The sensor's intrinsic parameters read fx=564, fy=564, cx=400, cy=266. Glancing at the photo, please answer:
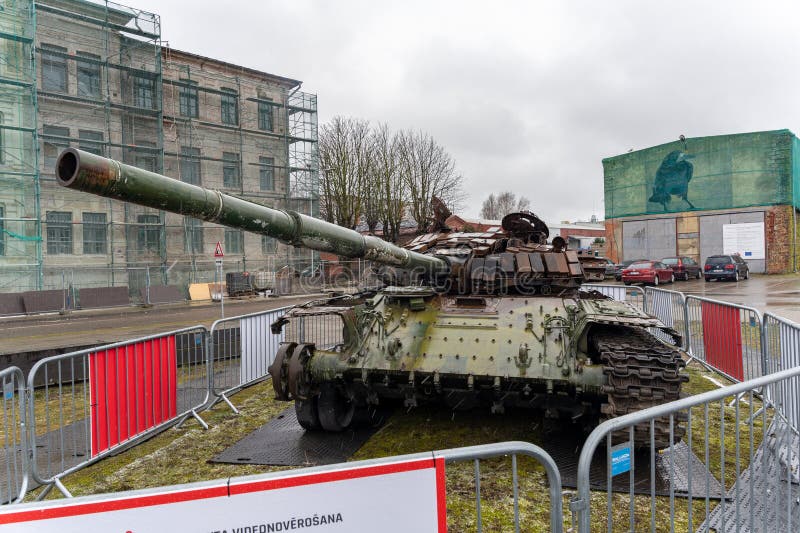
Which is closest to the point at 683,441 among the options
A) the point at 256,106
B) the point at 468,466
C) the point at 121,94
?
the point at 468,466

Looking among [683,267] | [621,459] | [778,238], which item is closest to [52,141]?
[621,459]

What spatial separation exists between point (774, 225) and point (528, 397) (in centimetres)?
3424

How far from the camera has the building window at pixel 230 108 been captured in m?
30.1

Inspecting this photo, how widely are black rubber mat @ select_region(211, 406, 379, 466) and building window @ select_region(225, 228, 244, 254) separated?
78.4 ft

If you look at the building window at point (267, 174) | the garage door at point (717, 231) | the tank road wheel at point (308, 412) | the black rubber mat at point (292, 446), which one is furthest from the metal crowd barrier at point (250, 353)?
the garage door at point (717, 231)

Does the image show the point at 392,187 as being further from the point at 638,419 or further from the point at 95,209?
the point at 638,419

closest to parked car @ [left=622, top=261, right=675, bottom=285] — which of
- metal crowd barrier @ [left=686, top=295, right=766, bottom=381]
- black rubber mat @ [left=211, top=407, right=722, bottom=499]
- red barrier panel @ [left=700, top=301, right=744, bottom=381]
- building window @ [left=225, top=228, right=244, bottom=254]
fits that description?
metal crowd barrier @ [left=686, top=295, right=766, bottom=381]

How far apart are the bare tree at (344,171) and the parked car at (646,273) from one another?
53.8 feet

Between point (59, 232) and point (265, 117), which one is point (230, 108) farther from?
point (59, 232)

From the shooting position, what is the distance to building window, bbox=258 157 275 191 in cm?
3141

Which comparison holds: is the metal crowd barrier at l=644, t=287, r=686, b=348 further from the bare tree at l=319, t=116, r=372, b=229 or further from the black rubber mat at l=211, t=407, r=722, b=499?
the bare tree at l=319, t=116, r=372, b=229

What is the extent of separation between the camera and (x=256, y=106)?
31.4 meters

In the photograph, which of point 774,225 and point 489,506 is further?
point 774,225

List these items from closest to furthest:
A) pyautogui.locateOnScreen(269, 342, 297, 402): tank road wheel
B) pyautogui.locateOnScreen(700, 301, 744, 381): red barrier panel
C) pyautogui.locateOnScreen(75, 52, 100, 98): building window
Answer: pyautogui.locateOnScreen(269, 342, 297, 402): tank road wheel < pyautogui.locateOnScreen(700, 301, 744, 381): red barrier panel < pyautogui.locateOnScreen(75, 52, 100, 98): building window
